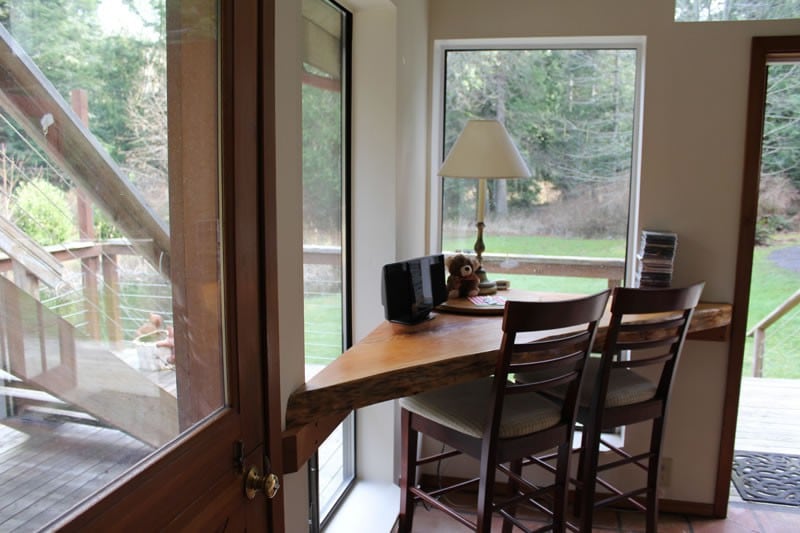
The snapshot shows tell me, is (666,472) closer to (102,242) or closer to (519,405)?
(519,405)

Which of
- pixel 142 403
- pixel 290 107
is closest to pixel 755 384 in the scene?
pixel 290 107

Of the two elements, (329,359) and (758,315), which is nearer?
(329,359)

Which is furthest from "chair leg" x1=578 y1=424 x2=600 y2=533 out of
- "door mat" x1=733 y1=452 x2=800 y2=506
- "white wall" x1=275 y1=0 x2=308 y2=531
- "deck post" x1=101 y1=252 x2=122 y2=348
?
"deck post" x1=101 y1=252 x2=122 y2=348

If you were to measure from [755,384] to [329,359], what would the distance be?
3015 mm

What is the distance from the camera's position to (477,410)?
2020mm

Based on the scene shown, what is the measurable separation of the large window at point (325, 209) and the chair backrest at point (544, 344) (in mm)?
673

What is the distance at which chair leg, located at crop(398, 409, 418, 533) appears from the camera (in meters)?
2.35

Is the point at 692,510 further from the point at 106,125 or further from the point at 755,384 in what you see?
the point at 106,125

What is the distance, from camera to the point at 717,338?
112 inches

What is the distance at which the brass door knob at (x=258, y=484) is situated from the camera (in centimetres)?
123

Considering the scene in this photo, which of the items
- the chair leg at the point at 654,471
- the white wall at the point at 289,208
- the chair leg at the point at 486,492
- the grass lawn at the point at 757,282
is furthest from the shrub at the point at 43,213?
the grass lawn at the point at 757,282

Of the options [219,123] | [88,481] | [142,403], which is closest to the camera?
[88,481]

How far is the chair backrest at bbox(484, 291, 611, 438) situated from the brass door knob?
0.77 m

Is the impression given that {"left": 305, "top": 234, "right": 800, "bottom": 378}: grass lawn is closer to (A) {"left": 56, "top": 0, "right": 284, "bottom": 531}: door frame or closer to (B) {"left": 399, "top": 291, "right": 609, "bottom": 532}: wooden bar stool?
(B) {"left": 399, "top": 291, "right": 609, "bottom": 532}: wooden bar stool
